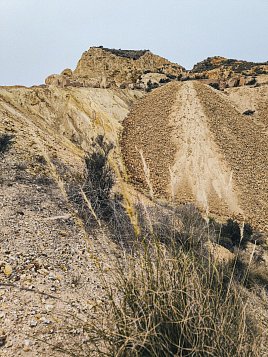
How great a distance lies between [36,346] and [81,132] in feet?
67.5

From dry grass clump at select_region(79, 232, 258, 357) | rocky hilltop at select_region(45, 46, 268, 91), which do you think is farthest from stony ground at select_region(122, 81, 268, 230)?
dry grass clump at select_region(79, 232, 258, 357)

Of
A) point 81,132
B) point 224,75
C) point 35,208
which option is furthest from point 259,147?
point 224,75

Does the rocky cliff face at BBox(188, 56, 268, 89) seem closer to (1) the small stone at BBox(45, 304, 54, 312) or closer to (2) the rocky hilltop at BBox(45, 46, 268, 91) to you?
(2) the rocky hilltop at BBox(45, 46, 268, 91)

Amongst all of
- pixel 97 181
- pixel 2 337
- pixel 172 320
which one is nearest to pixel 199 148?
pixel 97 181

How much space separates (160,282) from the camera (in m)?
2.59

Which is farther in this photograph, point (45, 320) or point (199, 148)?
point (199, 148)

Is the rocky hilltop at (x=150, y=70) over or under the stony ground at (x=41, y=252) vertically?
over

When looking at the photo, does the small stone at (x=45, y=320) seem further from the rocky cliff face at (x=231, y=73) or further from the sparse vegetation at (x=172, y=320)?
the rocky cliff face at (x=231, y=73)

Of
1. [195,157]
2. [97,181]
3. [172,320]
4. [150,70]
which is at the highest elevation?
[150,70]

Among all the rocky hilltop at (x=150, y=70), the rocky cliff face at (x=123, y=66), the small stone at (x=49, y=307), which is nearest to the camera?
the small stone at (x=49, y=307)

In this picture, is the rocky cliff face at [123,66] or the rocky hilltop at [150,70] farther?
the rocky cliff face at [123,66]

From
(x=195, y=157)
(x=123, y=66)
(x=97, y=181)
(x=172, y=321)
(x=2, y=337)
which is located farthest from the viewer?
(x=123, y=66)

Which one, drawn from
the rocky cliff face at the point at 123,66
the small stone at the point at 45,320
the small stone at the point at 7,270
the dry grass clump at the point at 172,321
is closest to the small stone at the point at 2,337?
the small stone at the point at 45,320

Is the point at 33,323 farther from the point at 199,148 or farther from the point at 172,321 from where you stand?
the point at 199,148
